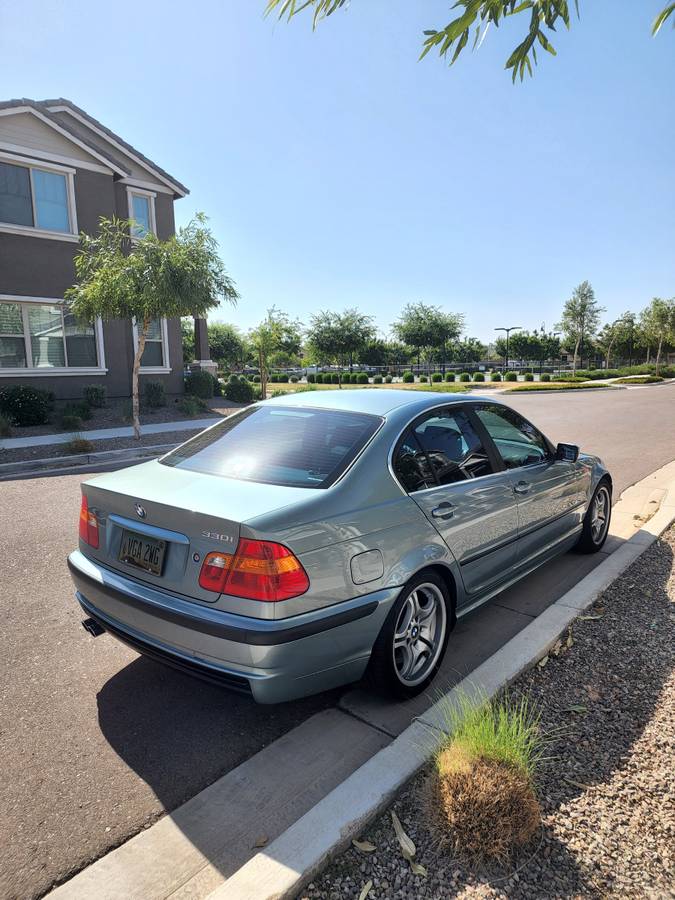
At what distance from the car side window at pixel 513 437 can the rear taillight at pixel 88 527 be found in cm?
253

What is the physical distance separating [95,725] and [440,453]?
237 centimetres

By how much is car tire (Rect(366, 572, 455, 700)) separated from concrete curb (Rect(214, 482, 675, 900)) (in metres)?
0.22

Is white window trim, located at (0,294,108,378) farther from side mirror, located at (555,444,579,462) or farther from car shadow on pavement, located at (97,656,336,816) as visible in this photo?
side mirror, located at (555,444,579,462)

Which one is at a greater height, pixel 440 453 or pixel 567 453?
pixel 440 453

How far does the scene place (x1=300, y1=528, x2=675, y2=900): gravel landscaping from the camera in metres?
1.99

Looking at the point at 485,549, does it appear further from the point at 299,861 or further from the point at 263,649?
the point at 299,861

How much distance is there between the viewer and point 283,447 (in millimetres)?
3338

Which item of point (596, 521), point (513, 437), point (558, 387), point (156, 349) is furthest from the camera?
point (558, 387)

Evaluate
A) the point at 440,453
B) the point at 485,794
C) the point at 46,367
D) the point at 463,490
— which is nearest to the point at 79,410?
the point at 46,367

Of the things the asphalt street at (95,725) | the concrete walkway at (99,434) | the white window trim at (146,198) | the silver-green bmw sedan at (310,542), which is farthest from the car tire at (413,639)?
the white window trim at (146,198)

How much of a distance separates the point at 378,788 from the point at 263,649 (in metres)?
0.71

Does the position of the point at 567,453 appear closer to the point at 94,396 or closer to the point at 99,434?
the point at 99,434

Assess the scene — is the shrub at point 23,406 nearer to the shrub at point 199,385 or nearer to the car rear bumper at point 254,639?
the shrub at point 199,385

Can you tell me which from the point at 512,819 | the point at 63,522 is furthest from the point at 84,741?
the point at 63,522
